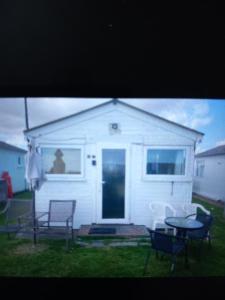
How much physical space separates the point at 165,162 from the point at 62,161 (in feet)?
5.14

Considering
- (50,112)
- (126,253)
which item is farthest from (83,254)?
(50,112)

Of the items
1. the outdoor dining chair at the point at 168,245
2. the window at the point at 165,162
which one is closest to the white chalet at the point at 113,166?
the window at the point at 165,162

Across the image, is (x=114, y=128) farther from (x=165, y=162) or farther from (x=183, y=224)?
(x=183, y=224)

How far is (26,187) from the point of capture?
8.20ft

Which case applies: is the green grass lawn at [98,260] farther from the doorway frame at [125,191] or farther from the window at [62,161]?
the window at [62,161]

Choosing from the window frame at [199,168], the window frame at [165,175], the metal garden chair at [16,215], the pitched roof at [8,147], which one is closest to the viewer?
the pitched roof at [8,147]

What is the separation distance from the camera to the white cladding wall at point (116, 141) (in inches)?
104

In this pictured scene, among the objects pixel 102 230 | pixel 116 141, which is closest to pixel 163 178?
pixel 116 141

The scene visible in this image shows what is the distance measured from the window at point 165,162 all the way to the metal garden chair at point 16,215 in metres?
1.81

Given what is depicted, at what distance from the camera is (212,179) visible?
209 cm

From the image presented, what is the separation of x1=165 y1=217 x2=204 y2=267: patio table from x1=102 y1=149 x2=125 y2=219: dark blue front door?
70cm
